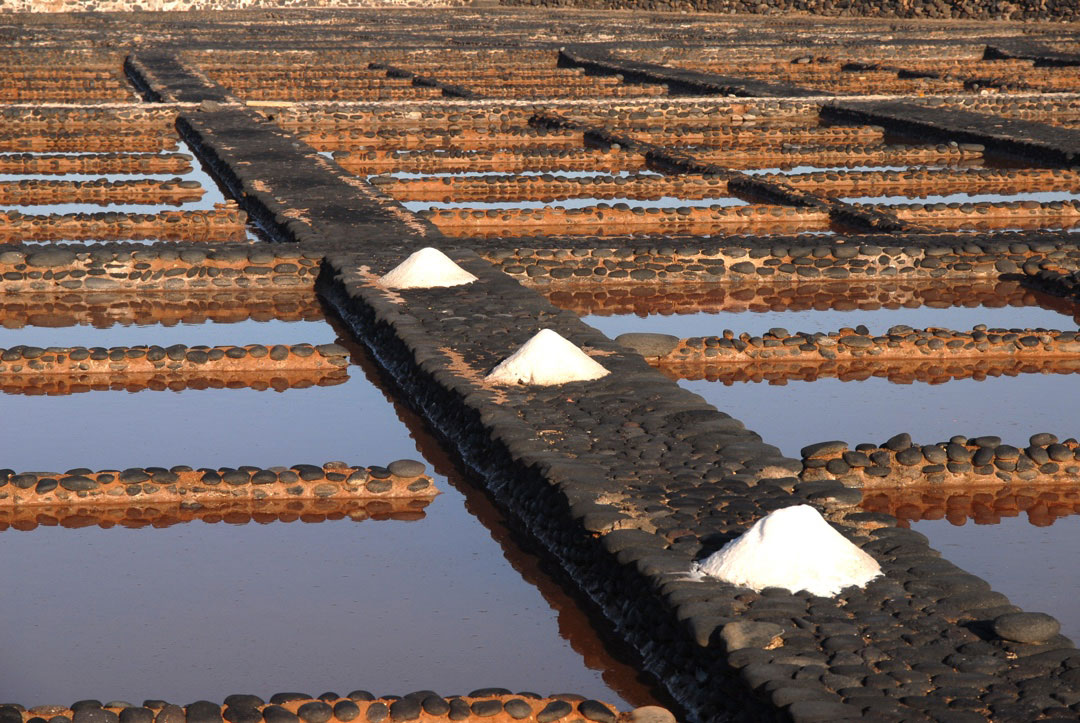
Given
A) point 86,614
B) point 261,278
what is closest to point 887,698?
point 86,614

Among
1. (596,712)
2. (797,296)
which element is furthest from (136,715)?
(797,296)

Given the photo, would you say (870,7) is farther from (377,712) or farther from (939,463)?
(377,712)

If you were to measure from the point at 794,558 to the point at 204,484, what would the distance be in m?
2.59

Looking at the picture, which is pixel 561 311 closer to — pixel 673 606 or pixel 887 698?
pixel 673 606

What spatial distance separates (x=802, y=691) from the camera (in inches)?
167

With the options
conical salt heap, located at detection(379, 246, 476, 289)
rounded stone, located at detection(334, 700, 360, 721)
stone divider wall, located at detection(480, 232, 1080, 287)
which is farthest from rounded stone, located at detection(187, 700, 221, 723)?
stone divider wall, located at detection(480, 232, 1080, 287)

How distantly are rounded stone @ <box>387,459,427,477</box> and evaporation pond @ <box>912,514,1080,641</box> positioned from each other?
6.56 ft

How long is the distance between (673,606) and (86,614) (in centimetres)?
198

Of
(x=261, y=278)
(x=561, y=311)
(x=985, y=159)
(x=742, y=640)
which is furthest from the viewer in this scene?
(x=985, y=159)

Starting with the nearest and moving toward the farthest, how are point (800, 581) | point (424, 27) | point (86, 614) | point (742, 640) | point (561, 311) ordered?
point (742, 640) < point (800, 581) < point (86, 614) < point (561, 311) < point (424, 27)

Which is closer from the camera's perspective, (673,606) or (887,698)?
(887,698)

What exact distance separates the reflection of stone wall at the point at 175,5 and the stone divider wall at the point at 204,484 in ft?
110

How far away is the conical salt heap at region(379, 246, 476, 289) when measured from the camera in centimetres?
895

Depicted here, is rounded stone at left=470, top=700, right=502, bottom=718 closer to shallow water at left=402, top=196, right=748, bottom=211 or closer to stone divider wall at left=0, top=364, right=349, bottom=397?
stone divider wall at left=0, top=364, right=349, bottom=397
